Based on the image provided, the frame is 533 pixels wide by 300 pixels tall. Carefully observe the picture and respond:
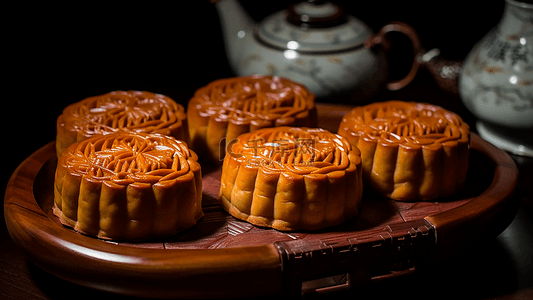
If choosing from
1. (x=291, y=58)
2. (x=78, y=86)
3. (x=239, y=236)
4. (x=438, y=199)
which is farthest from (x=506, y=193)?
(x=78, y=86)

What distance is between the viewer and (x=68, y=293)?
3.04 ft

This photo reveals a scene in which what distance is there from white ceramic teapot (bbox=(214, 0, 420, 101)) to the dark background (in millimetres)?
243

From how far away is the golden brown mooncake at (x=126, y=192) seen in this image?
936mm

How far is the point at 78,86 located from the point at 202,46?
47cm

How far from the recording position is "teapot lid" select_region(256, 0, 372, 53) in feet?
5.02

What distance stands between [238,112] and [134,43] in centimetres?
88

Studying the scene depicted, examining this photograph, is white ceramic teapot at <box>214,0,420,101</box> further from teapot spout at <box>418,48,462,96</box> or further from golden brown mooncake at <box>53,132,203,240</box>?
golden brown mooncake at <box>53,132,203,240</box>

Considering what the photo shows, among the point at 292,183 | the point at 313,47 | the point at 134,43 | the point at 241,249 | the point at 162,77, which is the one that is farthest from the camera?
the point at 134,43

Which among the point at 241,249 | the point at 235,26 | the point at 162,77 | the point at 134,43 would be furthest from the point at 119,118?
the point at 134,43

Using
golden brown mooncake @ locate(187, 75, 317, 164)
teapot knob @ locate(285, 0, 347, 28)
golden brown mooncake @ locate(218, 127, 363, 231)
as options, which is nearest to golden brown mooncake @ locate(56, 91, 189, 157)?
golden brown mooncake @ locate(187, 75, 317, 164)

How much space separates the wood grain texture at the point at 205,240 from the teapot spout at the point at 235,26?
53 cm

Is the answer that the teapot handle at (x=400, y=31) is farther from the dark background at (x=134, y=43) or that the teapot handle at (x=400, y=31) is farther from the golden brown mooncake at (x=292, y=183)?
the golden brown mooncake at (x=292, y=183)

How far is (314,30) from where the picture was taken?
1.54 meters

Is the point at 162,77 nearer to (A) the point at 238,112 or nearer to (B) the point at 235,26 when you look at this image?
(B) the point at 235,26
